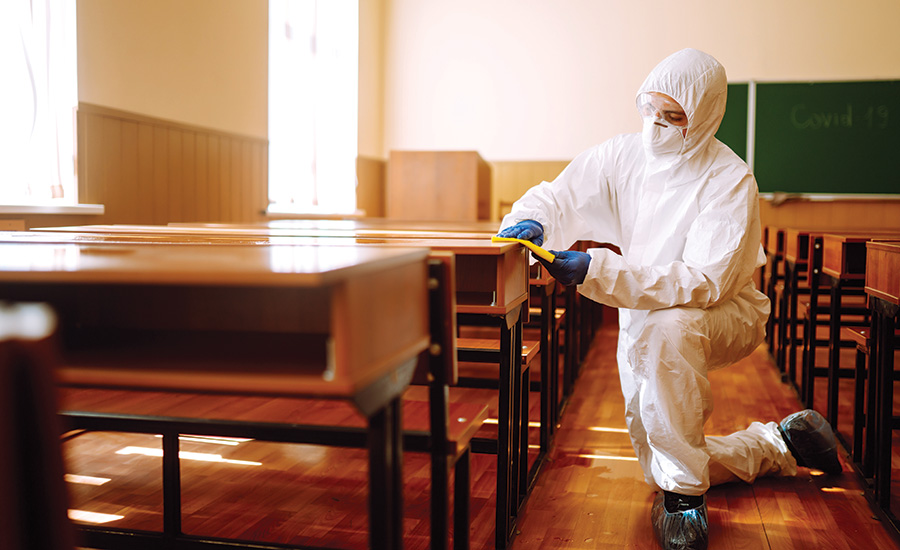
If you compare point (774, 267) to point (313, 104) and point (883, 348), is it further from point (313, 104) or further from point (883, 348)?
point (313, 104)

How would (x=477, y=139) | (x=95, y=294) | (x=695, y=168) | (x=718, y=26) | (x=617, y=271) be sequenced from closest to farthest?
(x=95, y=294), (x=617, y=271), (x=695, y=168), (x=718, y=26), (x=477, y=139)

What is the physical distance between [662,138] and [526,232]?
0.47 metres

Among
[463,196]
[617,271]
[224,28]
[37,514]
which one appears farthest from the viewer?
[463,196]

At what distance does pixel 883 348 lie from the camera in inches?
75.0

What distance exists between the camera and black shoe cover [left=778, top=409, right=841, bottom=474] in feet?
7.16

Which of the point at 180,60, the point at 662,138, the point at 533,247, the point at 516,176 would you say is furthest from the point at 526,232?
the point at 516,176

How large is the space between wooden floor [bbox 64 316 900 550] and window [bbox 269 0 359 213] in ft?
9.07

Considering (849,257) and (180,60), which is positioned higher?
(180,60)

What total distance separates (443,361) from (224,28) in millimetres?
3587

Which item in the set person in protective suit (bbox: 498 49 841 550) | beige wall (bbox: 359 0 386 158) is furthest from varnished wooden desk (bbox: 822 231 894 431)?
beige wall (bbox: 359 0 386 158)

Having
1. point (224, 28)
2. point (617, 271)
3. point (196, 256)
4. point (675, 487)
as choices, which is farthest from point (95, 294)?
point (224, 28)

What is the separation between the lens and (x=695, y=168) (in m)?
1.94

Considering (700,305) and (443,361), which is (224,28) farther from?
(443,361)

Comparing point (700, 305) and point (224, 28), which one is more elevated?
point (224, 28)
